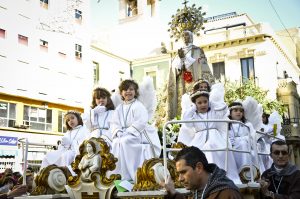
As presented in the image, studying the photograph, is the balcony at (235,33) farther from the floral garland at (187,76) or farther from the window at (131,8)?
the floral garland at (187,76)

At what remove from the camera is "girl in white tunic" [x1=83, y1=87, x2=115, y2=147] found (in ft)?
23.3

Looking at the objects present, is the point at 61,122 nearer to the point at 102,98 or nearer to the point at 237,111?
the point at 102,98

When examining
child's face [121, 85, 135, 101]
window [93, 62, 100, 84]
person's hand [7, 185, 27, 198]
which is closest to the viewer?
person's hand [7, 185, 27, 198]

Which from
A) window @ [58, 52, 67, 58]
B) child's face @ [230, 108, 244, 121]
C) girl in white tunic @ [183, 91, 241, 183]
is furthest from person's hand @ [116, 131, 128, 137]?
window @ [58, 52, 67, 58]

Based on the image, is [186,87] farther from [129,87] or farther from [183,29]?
[129,87]

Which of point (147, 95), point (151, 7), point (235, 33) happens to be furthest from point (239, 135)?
point (151, 7)

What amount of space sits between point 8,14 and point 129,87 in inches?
808

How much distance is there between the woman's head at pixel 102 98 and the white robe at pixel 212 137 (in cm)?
176

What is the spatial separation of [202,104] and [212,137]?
59 cm

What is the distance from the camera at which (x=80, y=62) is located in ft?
98.8

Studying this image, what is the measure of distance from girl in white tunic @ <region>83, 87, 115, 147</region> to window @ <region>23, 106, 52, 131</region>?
19180 mm

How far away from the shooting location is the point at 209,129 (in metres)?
5.98

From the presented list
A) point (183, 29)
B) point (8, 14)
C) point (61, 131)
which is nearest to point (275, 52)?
point (61, 131)

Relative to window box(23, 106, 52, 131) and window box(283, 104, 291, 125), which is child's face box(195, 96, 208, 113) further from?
window box(283, 104, 291, 125)
